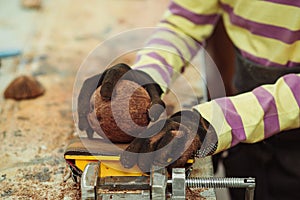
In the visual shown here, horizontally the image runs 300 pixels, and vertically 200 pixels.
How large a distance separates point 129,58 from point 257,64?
355 mm

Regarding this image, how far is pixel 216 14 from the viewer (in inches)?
38.4

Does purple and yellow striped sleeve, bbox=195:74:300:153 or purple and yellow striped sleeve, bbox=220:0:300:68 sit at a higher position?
purple and yellow striped sleeve, bbox=220:0:300:68

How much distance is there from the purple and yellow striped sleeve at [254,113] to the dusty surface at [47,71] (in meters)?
0.23

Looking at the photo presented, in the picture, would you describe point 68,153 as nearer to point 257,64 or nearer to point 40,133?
point 40,133

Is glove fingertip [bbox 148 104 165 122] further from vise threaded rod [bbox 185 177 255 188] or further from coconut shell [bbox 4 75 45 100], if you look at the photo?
coconut shell [bbox 4 75 45 100]

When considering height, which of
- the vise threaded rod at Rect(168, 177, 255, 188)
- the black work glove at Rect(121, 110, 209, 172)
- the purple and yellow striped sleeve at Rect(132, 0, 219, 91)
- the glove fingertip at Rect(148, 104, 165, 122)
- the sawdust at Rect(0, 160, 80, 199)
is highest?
the purple and yellow striped sleeve at Rect(132, 0, 219, 91)

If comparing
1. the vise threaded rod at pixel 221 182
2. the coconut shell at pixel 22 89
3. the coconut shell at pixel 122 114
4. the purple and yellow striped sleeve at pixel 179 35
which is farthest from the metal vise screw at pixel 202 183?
the coconut shell at pixel 22 89

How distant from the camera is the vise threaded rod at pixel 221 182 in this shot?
0.65 metres

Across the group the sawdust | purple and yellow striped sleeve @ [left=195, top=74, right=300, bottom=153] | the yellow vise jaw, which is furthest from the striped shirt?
the sawdust

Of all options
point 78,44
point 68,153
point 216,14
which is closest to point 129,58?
point 78,44

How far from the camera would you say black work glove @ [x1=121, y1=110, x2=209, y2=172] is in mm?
660

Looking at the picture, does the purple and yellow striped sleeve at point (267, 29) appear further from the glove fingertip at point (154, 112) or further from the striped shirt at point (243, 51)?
the glove fingertip at point (154, 112)

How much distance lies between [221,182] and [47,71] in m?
0.61

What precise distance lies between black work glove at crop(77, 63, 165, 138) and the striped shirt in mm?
63
